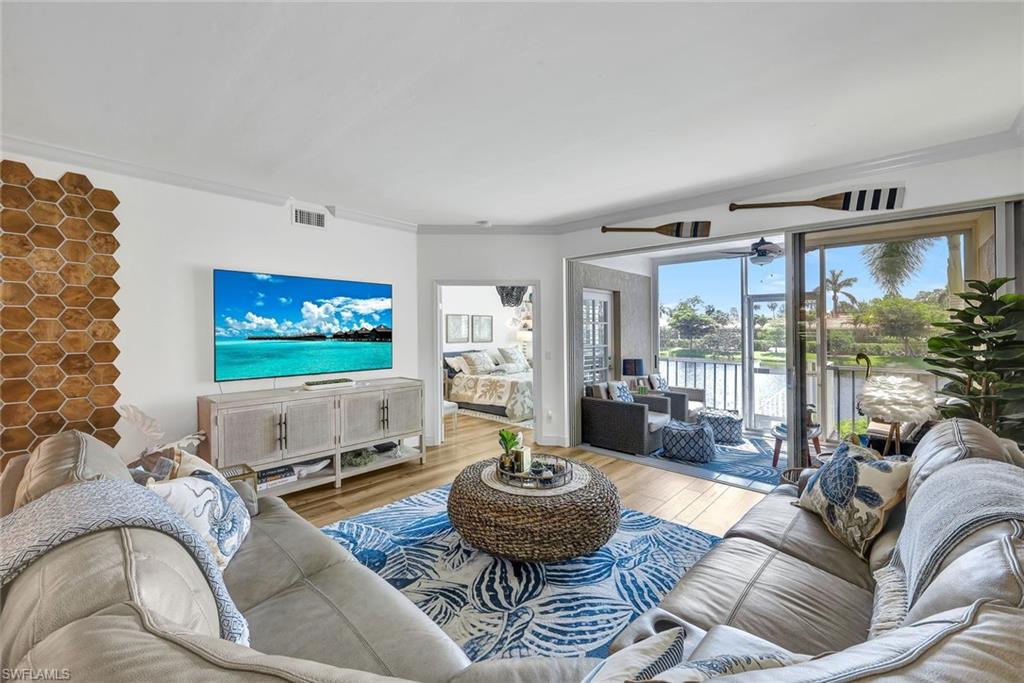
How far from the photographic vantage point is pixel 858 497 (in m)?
1.72

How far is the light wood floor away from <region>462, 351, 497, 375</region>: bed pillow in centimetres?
273

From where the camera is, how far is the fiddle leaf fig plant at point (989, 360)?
209cm

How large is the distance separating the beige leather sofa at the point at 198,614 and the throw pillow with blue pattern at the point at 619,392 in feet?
11.7

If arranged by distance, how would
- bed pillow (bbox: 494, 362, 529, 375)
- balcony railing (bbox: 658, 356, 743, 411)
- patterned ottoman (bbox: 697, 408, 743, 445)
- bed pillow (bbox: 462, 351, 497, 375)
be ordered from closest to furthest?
patterned ottoman (bbox: 697, 408, 743, 445)
balcony railing (bbox: 658, 356, 743, 411)
bed pillow (bbox: 462, 351, 497, 375)
bed pillow (bbox: 494, 362, 529, 375)

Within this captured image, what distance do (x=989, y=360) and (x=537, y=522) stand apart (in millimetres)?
2458

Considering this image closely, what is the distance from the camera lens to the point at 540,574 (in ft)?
7.42

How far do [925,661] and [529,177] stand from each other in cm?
314

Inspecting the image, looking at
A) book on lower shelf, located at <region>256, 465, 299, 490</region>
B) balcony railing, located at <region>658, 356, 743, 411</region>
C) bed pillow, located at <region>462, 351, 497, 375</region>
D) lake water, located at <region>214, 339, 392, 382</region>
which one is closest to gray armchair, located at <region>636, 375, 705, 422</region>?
balcony railing, located at <region>658, 356, 743, 411</region>

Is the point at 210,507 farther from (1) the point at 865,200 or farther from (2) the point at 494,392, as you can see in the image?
(2) the point at 494,392

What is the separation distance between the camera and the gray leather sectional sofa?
0.56 metres

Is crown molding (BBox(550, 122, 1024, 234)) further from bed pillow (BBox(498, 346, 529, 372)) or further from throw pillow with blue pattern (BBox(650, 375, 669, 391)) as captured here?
bed pillow (BBox(498, 346, 529, 372))

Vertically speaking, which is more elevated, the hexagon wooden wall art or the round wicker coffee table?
the hexagon wooden wall art

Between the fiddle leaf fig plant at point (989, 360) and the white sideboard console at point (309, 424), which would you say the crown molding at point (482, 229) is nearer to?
the white sideboard console at point (309, 424)

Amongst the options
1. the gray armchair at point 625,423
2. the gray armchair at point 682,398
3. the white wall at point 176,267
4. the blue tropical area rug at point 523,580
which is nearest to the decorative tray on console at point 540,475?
the blue tropical area rug at point 523,580
